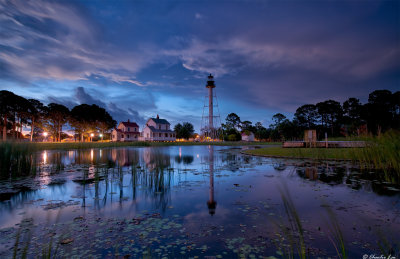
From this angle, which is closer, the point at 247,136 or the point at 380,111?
the point at 380,111

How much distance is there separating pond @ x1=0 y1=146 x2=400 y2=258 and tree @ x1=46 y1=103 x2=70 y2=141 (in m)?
67.9

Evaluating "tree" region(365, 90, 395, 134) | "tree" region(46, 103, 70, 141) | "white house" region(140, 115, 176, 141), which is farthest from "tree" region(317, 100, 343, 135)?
"tree" region(46, 103, 70, 141)

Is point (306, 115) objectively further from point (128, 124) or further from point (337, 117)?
point (128, 124)

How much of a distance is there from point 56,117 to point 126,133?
2238cm

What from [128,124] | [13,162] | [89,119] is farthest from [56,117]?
[13,162]

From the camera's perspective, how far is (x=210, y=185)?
8555mm

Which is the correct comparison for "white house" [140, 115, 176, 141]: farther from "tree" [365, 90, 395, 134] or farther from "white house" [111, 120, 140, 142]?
"tree" [365, 90, 395, 134]

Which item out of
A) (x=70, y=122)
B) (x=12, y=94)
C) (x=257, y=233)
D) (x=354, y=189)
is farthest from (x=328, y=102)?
(x=12, y=94)

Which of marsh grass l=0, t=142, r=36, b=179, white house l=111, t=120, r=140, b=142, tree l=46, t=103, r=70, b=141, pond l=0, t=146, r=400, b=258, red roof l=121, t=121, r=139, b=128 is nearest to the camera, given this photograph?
pond l=0, t=146, r=400, b=258

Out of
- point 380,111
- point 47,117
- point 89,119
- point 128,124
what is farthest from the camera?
point 128,124

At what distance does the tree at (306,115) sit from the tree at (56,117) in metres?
82.8

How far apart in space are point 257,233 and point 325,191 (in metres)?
4.56

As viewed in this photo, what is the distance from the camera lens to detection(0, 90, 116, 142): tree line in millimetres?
50250

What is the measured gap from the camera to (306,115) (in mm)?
73688
